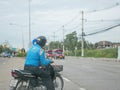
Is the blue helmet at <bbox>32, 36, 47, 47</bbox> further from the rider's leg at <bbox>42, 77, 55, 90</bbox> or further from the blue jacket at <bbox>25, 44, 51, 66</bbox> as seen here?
the rider's leg at <bbox>42, 77, 55, 90</bbox>

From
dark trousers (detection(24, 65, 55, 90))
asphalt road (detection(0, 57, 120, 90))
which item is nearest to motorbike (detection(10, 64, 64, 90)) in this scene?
dark trousers (detection(24, 65, 55, 90))

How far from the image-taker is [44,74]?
9.75 metres

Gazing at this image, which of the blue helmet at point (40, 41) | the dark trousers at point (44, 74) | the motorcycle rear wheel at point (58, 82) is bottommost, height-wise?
the motorcycle rear wheel at point (58, 82)

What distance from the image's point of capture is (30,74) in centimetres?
961

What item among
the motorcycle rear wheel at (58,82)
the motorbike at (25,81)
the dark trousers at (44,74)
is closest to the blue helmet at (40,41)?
the dark trousers at (44,74)

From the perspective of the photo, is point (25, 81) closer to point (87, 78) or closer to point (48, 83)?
point (48, 83)

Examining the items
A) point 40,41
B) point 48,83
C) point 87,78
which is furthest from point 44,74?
point 87,78

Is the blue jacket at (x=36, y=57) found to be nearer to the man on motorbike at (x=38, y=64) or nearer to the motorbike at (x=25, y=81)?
the man on motorbike at (x=38, y=64)

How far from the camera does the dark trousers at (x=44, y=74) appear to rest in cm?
968

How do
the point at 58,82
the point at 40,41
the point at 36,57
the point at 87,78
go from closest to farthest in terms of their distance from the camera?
1. the point at 36,57
2. the point at 40,41
3. the point at 58,82
4. the point at 87,78

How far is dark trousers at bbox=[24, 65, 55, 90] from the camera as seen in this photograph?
968 cm

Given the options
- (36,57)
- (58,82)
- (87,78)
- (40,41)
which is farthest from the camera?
(87,78)

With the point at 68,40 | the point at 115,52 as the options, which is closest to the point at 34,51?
the point at 115,52

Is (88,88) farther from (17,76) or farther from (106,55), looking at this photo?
(106,55)
